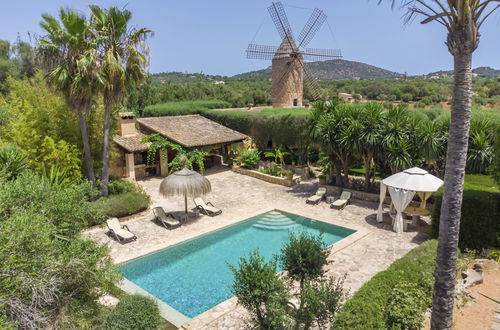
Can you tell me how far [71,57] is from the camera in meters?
14.9

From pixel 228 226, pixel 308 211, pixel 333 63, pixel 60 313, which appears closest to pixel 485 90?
pixel 333 63

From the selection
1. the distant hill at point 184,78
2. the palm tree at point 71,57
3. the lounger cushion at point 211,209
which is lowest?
the lounger cushion at point 211,209

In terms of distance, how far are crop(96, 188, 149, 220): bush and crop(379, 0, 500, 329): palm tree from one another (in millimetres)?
13067

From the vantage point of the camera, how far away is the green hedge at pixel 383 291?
261 inches

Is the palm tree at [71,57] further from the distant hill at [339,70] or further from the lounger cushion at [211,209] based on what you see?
the distant hill at [339,70]

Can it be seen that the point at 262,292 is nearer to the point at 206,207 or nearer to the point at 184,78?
the point at 206,207

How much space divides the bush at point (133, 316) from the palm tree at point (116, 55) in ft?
34.1

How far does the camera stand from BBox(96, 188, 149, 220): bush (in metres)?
15.2

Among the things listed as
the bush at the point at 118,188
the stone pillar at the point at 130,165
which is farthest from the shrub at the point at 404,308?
the stone pillar at the point at 130,165

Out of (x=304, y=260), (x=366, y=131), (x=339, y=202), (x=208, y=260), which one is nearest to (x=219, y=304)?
(x=304, y=260)

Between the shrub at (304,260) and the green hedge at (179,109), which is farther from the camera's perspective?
the green hedge at (179,109)

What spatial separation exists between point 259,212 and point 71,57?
11.2m

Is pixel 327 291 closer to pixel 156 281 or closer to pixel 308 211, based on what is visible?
pixel 156 281

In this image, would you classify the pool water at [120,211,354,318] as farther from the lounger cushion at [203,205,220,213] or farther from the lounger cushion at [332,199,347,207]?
the lounger cushion at [332,199,347,207]
